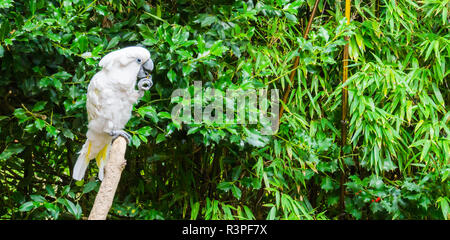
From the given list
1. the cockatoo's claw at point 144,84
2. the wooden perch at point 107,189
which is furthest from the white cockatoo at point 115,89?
the wooden perch at point 107,189

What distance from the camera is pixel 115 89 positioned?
1370mm

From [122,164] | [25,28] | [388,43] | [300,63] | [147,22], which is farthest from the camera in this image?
[388,43]

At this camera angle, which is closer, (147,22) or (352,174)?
(147,22)

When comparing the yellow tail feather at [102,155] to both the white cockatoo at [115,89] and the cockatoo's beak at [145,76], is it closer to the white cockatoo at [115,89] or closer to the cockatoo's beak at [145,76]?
the white cockatoo at [115,89]

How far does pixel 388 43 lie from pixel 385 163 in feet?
1.73

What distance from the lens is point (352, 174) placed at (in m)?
2.16

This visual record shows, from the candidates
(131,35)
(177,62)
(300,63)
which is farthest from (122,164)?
(300,63)

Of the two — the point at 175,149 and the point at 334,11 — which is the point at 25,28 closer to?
the point at 175,149

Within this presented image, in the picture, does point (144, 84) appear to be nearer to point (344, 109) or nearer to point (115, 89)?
point (115, 89)

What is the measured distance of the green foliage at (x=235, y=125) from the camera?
5.35ft

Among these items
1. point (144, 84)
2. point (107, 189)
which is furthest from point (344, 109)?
point (107, 189)

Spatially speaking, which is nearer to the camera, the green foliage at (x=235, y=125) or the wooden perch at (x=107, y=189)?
the wooden perch at (x=107, y=189)

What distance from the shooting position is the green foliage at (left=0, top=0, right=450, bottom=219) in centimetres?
163

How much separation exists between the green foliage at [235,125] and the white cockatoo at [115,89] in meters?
0.17
